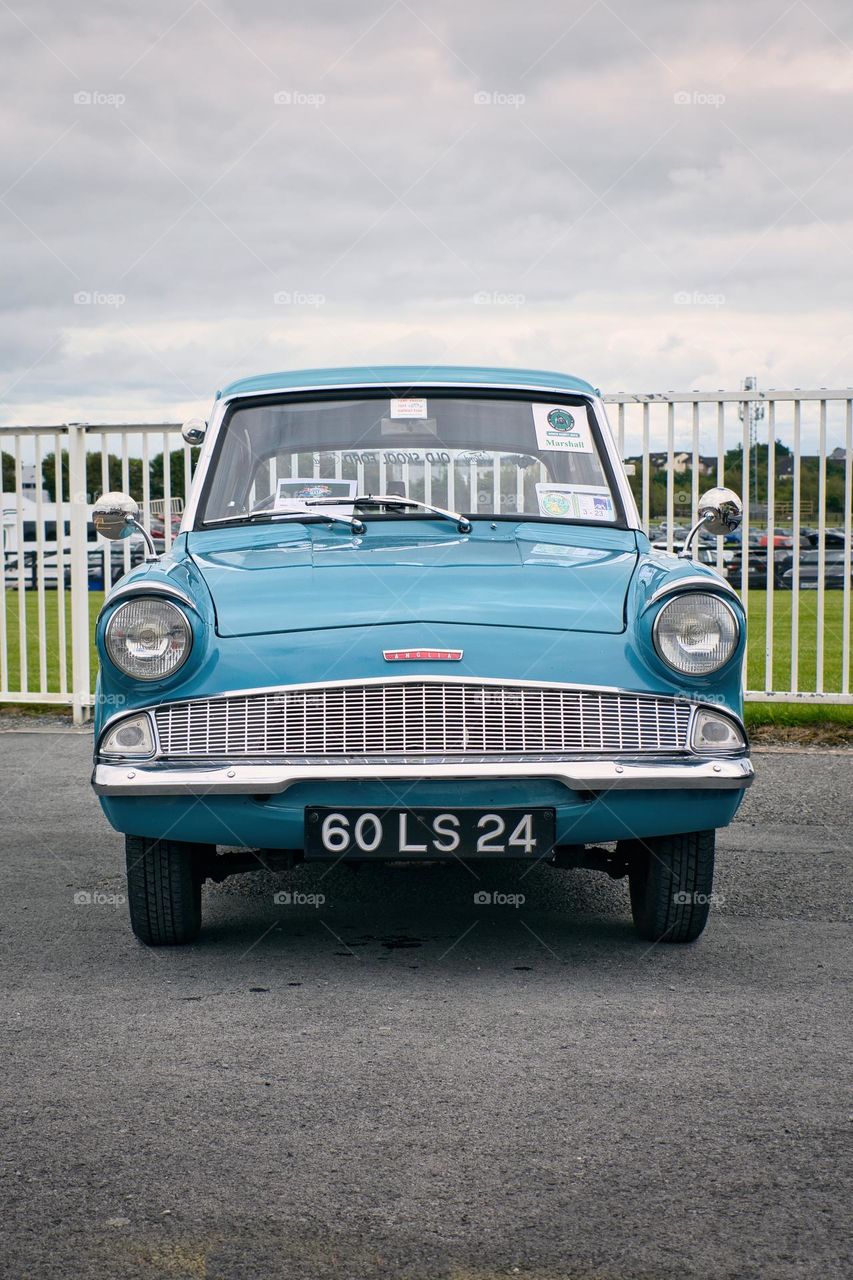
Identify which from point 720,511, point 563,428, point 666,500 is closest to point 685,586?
point 720,511

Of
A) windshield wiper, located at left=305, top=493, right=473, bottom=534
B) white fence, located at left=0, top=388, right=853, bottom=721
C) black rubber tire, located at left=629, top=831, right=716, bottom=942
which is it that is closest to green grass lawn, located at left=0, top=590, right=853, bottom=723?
white fence, located at left=0, top=388, right=853, bottom=721

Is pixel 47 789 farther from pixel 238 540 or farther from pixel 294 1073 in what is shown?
pixel 294 1073

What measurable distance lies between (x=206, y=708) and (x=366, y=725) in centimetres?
44

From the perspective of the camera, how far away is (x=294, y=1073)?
307cm

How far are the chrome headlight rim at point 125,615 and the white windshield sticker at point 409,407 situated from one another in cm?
164

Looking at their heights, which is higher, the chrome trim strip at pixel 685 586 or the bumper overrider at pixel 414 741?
the chrome trim strip at pixel 685 586

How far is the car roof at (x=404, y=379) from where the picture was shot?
17.5 ft

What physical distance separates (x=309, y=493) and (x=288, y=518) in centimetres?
21

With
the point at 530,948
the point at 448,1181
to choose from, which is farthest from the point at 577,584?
the point at 448,1181

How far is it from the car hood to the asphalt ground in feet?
3.17

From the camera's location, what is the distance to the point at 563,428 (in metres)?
5.29

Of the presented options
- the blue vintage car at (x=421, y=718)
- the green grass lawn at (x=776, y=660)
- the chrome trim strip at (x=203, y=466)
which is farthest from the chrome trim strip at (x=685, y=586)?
the green grass lawn at (x=776, y=660)

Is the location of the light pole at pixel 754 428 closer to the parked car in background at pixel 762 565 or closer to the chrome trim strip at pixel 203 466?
the parked car in background at pixel 762 565

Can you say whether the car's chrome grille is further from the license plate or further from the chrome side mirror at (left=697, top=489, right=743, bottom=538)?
the chrome side mirror at (left=697, top=489, right=743, bottom=538)
